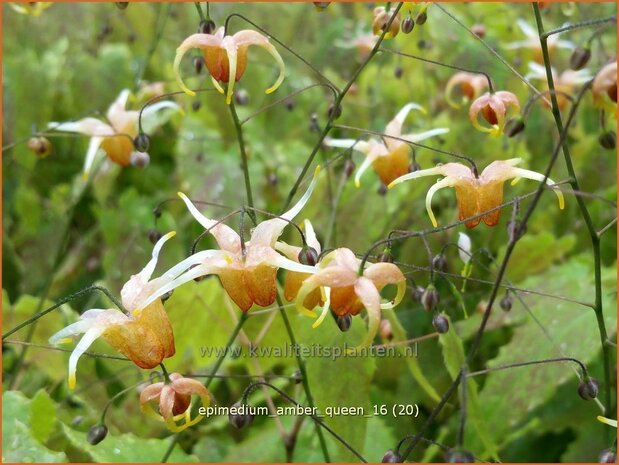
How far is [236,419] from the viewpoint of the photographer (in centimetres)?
72

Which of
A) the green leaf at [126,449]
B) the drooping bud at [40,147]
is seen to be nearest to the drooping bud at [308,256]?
the green leaf at [126,449]

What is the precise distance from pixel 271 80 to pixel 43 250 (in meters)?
0.59

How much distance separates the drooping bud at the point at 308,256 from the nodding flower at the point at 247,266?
0.01m

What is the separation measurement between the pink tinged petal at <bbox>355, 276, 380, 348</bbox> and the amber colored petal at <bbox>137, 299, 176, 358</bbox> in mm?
167

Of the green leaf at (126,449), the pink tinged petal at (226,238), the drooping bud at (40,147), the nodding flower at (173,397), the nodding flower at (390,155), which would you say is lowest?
the green leaf at (126,449)

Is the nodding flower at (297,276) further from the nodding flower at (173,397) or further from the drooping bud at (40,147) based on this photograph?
the drooping bud at (40,147)

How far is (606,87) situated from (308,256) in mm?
288

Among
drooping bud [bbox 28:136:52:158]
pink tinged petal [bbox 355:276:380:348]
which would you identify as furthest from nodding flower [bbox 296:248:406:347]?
drooping bud [bbox 28:136:52:158]

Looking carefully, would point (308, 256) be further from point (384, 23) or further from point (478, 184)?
point (384, 23)

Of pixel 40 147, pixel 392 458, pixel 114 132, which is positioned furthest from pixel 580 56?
pixel 40 147

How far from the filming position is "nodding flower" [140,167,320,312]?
643mm

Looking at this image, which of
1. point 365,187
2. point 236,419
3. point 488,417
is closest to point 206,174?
point 365,187

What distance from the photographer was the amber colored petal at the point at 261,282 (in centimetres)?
65

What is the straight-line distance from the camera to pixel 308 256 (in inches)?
25.8
